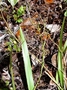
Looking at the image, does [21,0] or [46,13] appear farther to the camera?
[21,0]

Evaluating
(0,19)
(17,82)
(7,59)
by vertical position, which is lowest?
(17,82)

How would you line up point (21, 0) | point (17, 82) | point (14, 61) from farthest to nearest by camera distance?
point (21, 0)
point (14, 61)
point (17, 82)

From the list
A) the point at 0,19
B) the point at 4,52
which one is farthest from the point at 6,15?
the point at 4,52

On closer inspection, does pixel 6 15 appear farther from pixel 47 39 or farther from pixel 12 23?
pixel 47 39

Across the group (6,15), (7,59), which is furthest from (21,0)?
(7,59)

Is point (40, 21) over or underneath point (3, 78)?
over

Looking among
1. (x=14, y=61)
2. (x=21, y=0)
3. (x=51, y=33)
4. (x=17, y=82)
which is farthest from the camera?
(x=21, y=0)

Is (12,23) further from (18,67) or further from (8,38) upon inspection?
(18,67)
